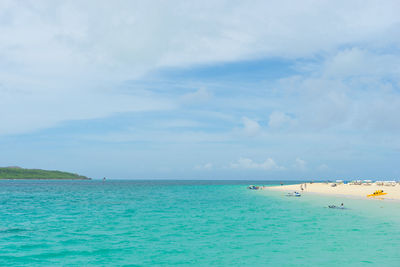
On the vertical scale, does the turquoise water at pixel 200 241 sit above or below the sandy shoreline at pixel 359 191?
above

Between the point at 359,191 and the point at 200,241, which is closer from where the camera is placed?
the point at 200,241

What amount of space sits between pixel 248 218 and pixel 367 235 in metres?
16.5

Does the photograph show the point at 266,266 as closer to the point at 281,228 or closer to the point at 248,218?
the point at 281,228

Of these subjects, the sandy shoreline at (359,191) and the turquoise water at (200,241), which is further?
the sandy shoreline at (359,191)

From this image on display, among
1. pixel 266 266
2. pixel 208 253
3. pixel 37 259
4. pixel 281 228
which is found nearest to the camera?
pixel 266 266

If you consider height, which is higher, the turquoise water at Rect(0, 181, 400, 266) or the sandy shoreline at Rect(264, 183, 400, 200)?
the turquoise water at Rect(0, 181, 400, 266)

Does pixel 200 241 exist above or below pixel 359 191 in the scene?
above

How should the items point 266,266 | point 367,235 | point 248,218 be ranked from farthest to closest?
1. point 248,218
2. point 367,235
3. point 266,266

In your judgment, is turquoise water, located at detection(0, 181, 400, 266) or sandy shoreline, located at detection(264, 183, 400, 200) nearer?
turquoise water, located at detection(0, 181, 400, 266)

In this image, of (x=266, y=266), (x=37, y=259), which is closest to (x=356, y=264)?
(x=266, y=266)

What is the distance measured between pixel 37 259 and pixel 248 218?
28546 mm

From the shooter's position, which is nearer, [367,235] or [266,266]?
[266,266]

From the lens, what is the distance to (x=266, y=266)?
71.5ft

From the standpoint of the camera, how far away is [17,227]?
1452 inches
